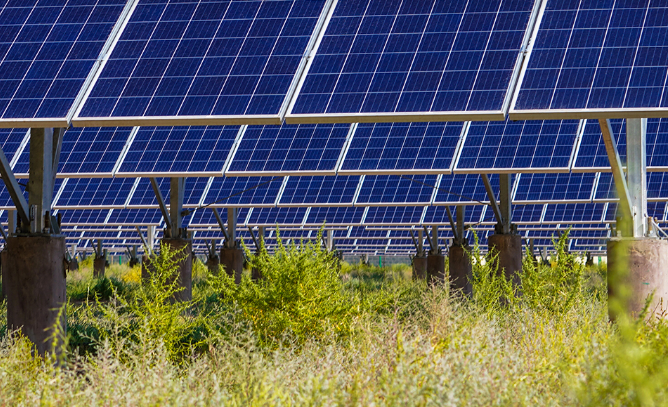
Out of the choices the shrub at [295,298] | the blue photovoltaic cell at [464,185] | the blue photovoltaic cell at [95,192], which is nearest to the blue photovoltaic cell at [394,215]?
the blue photovoltaic cell at [464,185]

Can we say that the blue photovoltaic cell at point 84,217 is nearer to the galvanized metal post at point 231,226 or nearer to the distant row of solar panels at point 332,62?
the galvanized metal post at point 231,226

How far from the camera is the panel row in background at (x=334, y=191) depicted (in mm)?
26109

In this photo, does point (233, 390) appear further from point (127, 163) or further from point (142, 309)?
point (127, 163)

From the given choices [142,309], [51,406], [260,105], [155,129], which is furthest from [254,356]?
[155,129]

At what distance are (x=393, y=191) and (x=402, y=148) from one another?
7714mm

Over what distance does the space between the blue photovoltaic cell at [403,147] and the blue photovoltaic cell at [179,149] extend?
315 centimetres

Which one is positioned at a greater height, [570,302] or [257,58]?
[257,58]

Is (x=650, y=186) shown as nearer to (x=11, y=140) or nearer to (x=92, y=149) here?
(x=92, y=149)

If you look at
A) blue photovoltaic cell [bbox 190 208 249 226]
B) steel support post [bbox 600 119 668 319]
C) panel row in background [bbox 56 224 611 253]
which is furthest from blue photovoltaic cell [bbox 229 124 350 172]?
panel row in background [bbox 56 224 611 253]

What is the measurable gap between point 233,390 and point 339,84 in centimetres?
488

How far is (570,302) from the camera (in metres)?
14.8

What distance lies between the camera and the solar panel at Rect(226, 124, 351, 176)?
18.9 metres

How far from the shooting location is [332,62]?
12508 millimetres

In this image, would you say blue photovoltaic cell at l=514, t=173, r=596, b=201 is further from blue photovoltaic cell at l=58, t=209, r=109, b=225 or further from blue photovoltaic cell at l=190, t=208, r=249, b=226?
blue photovoltaic cell at l=58, t=209, r=109, b=225
